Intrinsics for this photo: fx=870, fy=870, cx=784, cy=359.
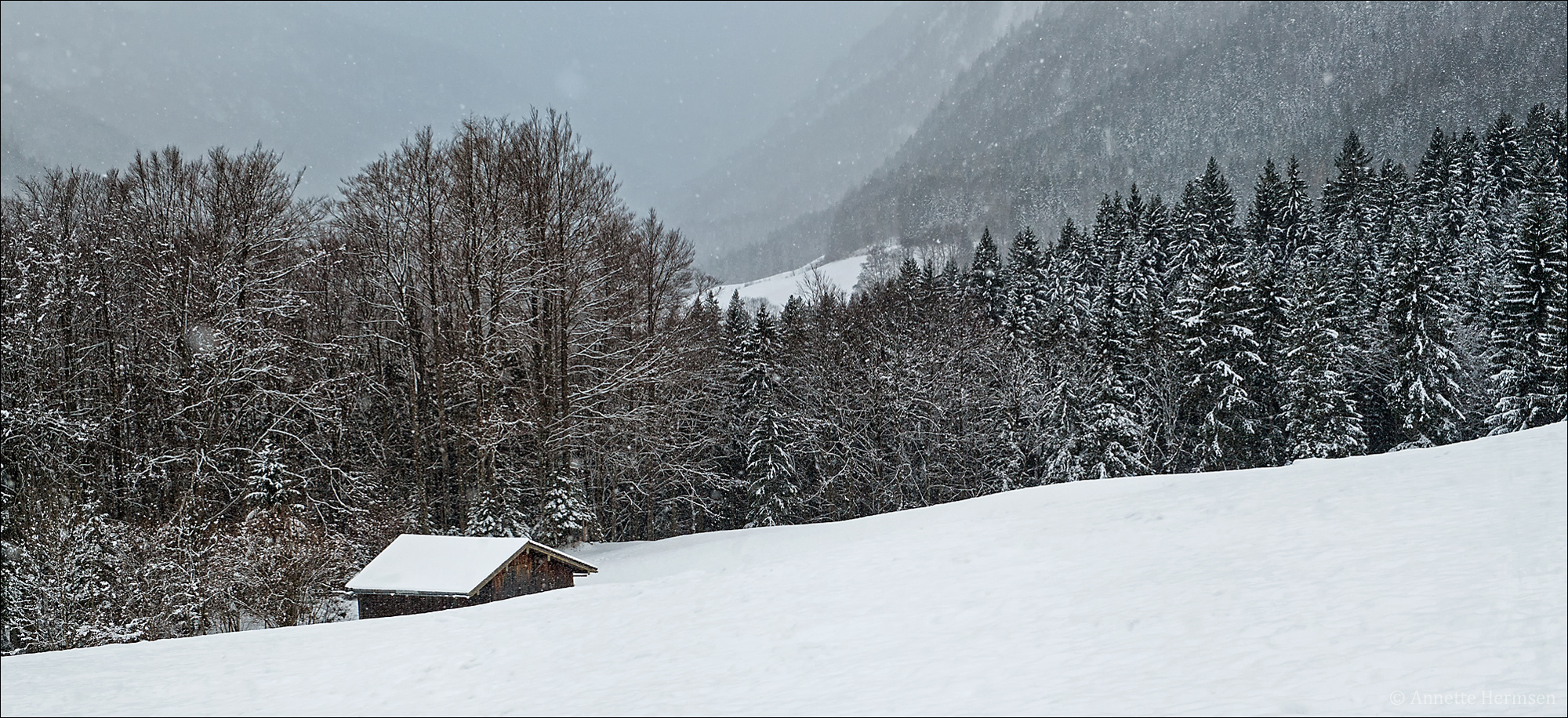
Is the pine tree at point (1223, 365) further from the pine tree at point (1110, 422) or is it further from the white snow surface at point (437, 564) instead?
the white snow surface at point (437, 564)

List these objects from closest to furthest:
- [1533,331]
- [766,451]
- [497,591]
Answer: [497,591], [1533,331], [766,451]

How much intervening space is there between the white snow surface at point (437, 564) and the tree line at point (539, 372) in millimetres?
1933

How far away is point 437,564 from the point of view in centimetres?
1702

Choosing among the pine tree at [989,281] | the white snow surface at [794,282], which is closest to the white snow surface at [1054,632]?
the pine tree at [989,281]

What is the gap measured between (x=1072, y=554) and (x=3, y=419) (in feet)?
72.1

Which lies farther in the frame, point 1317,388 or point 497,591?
point 1317,388

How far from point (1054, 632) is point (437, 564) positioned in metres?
12.7

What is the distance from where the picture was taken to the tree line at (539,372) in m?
19.8

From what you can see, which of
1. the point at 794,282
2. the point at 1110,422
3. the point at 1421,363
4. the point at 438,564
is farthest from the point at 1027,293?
the point at 794,282

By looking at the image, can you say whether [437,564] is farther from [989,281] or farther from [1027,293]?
[989,281]

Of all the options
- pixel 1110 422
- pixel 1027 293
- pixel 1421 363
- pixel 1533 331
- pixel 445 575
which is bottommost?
pixel 445 575

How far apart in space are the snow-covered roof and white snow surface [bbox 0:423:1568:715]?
381 cm

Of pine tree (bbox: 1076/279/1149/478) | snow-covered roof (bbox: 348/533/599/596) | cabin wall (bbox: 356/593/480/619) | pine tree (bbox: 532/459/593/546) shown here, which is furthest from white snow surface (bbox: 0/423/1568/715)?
pine tree (bbox: 1076/279/1149/478)

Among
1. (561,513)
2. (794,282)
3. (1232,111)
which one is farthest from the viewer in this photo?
(1232,111)
